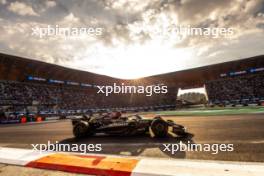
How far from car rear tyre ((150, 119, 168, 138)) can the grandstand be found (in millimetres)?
31395

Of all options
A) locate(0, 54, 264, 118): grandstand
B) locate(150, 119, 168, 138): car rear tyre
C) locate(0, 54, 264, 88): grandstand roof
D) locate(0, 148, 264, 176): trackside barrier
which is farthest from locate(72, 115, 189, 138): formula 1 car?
locate(0, 54, 264, 88): grandstand roof

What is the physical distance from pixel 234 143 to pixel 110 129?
407 cm

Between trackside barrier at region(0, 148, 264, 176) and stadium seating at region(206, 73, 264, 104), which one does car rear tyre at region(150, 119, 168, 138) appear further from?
stadium seating at region(206, 73, 264, 104)

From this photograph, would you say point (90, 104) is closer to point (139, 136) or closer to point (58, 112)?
point (58, 112)

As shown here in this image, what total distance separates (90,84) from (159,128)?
148ft

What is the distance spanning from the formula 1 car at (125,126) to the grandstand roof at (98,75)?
3016 centimetres

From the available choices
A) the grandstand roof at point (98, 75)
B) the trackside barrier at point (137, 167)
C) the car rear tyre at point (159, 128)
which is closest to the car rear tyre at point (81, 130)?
the car rear tyre at point (159, 128)

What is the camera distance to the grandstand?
109 ft

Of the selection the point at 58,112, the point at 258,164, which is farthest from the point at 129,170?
the point at 58,112

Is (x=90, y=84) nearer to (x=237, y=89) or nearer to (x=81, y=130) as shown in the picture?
(x=237, y=89)

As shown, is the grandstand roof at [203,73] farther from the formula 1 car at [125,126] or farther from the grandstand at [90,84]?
the formula 1 car at [125,126]

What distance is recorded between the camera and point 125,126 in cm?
676

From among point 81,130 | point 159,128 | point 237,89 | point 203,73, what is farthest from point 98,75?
point 159,128

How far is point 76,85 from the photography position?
46500mm
